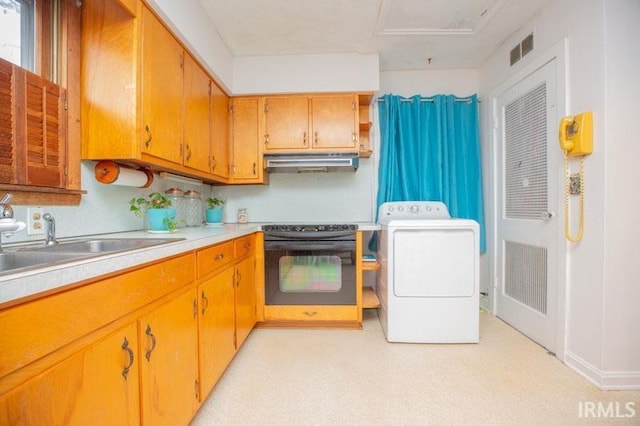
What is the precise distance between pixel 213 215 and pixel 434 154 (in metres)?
2.24

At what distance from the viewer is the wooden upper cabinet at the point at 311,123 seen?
2.79 metres

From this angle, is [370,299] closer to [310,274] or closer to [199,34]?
[310,274]

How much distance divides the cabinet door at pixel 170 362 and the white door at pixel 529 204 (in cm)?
231

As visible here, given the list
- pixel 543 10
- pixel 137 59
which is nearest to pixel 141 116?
pixel 137 59

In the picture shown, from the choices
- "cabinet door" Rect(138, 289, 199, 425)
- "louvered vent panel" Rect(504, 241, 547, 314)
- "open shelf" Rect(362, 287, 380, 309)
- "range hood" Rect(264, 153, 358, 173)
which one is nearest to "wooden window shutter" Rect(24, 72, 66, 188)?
"cabinet door" Rect(138, 289, 199, 425)

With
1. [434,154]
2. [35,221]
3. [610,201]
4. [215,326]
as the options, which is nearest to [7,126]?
[35,221]

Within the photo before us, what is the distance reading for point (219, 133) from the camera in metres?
2.57

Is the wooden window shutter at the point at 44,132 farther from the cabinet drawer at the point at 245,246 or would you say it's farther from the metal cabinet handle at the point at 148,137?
the cabinet drawer at the point at 245,246

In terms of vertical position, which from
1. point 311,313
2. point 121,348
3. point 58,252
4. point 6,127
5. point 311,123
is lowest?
point 311,313

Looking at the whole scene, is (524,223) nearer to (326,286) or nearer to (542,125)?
(542,125)

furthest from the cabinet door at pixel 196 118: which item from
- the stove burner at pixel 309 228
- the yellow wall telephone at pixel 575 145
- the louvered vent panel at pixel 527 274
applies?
the louvered vent panel at pixel 527 274

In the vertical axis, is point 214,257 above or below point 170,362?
above

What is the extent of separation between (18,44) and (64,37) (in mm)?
202

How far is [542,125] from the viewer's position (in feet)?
7.20
